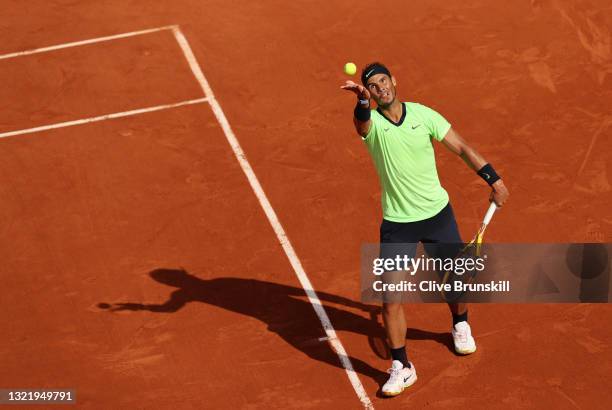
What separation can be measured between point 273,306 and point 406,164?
273 centimetres

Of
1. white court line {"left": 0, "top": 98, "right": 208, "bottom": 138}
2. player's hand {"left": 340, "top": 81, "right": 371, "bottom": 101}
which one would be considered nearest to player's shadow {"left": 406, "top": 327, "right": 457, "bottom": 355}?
player's hand {"left": 340, "top": 81, "right": 371, "bottom": 101}

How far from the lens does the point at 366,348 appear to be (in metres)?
11.0

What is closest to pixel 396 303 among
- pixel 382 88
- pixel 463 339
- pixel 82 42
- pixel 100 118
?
pixel 463 339

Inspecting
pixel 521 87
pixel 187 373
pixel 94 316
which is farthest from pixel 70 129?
pixel 521 87

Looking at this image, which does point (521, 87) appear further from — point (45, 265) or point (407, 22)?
point (45, 265)

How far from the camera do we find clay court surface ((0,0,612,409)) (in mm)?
10711

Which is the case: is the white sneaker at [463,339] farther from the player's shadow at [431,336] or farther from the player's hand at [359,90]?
the player's hand at [359,90]

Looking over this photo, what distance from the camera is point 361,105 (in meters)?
9.38

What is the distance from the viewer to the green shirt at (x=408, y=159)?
379 inches

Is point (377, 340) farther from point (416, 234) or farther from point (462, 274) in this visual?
point (416, 234)

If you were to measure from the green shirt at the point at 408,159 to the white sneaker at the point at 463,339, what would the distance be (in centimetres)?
135

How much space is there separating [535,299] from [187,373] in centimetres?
367

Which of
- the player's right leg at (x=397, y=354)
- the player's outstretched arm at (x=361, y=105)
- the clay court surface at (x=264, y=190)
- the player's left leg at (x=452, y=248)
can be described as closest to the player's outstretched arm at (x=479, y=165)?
the player's left leg at (x=452, y=248)

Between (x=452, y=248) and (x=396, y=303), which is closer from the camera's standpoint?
(x=396, y=303)
